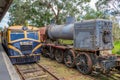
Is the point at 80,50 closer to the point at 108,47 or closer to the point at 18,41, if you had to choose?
the point at 108,47

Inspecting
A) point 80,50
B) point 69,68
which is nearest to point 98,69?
point 80,50

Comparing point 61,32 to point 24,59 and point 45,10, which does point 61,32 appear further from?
point 45,10

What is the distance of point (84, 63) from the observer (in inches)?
369

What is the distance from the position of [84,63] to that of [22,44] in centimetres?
411

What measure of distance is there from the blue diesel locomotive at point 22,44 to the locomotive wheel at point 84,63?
10.9ft

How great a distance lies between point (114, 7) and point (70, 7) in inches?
279

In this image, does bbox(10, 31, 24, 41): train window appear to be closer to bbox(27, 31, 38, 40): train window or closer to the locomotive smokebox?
bbox(27, 31, 38, 40): train window

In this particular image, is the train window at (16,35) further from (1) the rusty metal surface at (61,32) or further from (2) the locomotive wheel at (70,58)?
(2) the locomotive wheel at (70,58)

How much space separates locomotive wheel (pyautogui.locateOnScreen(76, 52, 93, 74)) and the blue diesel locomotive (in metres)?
3.31

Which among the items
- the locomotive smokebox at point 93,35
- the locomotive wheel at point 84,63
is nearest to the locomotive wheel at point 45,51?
the locomotive smokebox at point 93,35

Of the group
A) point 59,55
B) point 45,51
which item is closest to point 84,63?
point 59,55

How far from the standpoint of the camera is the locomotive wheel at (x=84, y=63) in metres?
8.94

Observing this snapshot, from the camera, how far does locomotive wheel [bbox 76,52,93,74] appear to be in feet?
29.3

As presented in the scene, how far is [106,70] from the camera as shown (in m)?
8.23
